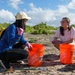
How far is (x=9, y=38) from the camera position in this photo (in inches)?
202

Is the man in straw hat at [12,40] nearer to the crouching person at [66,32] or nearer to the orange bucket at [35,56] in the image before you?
the orange bucket at [35,56]

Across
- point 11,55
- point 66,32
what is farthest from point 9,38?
point 66,32

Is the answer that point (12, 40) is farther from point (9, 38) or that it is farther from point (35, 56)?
point (35, 56)

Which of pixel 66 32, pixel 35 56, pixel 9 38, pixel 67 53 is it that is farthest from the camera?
pixel 66 32

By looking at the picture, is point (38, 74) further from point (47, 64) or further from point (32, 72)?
point (47, 64)

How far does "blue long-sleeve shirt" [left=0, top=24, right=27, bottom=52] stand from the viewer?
5113mm

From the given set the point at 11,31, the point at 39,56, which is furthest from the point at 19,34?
the point at 39,56

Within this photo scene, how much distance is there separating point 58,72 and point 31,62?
70 cm

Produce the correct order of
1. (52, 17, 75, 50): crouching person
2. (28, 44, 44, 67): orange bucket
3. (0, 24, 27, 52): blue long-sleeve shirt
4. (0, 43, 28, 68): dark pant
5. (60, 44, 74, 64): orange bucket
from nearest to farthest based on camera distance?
(0, 24, 27, 52): blue long-sleeve shirt < (0, 43, 28, 68): dark pant < (28, 44, 44, 67): orange bucket < (60, 44, 74, 64): orange bucket < (52, 17, 75, 50): crouching person

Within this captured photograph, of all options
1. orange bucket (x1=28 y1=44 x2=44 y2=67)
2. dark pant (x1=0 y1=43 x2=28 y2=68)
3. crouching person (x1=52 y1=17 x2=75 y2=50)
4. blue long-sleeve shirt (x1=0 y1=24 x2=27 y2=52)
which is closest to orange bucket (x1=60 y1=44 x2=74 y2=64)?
orange bucket (x1=28 y1=44 x2=44 y2=67)

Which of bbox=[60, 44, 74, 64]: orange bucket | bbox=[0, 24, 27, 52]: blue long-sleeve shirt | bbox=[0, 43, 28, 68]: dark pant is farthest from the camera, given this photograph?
bbox=[60, 44, 74, 64]: orange bucket

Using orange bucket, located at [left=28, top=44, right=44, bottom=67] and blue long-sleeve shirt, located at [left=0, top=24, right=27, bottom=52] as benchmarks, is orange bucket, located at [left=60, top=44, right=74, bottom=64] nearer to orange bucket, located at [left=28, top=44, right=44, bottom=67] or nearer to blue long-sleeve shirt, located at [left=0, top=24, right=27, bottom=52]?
orange bucket, located at [left=28, top=44, right=44, bottom=67]

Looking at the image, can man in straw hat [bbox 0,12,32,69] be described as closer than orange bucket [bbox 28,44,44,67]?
Yes

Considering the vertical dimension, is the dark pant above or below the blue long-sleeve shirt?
below
